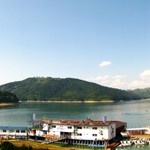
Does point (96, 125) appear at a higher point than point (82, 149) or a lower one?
higher

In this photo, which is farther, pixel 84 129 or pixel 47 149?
pixel 84 129

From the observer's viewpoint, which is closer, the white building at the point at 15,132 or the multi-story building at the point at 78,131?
the multi-story building at the point at 78,131

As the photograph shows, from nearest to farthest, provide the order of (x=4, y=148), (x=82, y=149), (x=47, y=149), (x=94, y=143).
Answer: (x=4, y=148), (x=47, y=149), (x=82, y=149), (x=94, y=143)

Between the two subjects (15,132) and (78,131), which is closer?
(78,131)

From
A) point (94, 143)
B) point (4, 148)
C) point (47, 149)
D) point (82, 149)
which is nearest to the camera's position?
point (4, 148)

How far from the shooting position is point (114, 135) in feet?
250

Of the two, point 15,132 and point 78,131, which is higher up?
point 78,131

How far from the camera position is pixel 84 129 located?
72.8 meters

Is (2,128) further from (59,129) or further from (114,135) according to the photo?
(114,135)

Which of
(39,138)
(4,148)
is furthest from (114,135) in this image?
(4,148)

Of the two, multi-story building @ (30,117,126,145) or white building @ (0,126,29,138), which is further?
white building @ (0,126,29,138)

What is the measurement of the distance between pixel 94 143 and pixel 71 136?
19.1ft

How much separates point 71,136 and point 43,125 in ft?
25.8

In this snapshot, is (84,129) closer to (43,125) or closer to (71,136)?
(71,136)
